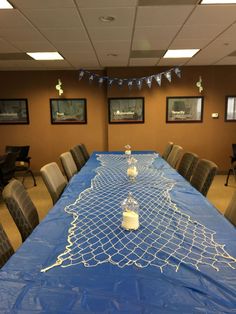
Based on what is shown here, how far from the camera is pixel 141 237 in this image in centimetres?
137

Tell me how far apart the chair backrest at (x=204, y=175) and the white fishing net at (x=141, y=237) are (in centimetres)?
53

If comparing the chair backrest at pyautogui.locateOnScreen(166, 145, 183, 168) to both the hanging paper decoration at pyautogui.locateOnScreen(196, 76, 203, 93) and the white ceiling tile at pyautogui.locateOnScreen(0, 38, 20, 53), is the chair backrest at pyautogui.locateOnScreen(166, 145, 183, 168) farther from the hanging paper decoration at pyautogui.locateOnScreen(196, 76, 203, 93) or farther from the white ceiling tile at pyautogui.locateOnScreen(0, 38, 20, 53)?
the white ceiling tile at pyautogui.locateOnScreen(0, 38, 20, 53)

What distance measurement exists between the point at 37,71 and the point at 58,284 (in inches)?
227

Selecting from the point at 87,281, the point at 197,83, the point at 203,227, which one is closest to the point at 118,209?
the point at 203,227

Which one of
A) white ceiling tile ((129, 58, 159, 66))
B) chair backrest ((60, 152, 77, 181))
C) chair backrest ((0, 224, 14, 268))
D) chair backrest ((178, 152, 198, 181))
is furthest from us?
white ceiling tile ((129, 58, 159, 66))

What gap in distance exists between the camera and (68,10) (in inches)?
104

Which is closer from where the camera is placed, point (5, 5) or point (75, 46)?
point (5, 5)

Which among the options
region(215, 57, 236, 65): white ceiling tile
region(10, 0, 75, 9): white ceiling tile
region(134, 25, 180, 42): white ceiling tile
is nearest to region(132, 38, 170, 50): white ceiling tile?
region(134, 25, 180, 42): white ceiling tile

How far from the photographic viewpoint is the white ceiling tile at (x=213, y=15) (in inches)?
103

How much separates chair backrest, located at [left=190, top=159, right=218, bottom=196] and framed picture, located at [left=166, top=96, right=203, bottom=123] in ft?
10.9

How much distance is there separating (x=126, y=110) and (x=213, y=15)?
3302mm

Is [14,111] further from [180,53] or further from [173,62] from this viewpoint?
[180,53]

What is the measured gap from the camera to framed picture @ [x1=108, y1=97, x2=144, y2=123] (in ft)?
19.5

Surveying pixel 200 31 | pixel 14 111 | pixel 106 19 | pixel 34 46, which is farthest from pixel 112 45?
pixel 14 111
